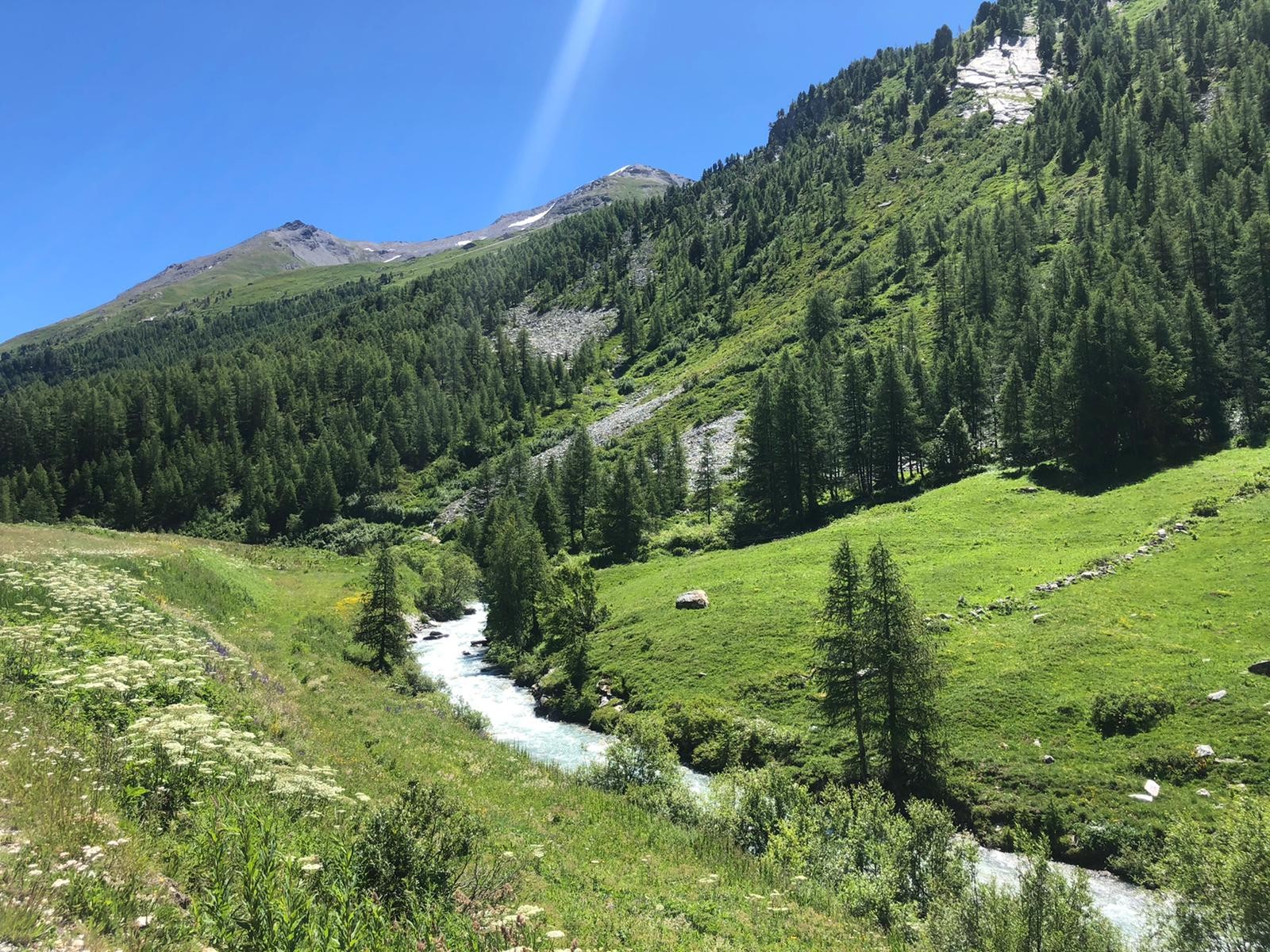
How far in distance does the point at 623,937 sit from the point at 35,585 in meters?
25.3

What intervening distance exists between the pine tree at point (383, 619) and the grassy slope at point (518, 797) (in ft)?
12.4

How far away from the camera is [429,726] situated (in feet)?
97.2

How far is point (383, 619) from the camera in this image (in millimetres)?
45625

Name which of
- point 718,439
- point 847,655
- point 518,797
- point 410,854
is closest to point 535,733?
point 518,797

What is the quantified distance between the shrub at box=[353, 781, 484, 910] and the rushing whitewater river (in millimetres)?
15486

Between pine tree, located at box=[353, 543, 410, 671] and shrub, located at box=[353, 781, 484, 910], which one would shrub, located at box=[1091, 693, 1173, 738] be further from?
pine tree, located at box=[353, 543, 410, 671]

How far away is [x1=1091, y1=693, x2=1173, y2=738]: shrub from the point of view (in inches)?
1089

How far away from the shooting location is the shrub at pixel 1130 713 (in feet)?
90.8

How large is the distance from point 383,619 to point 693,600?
24911mm

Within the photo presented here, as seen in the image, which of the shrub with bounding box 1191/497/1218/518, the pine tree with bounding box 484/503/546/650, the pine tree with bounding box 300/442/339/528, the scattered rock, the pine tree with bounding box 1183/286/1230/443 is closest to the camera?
the shrub with bounding box 1191/497/1218/518

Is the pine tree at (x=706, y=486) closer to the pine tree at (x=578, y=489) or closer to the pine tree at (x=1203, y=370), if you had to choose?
the pine tree at (x=578, y=489)

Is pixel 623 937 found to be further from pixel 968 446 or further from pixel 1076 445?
pixel 968 446

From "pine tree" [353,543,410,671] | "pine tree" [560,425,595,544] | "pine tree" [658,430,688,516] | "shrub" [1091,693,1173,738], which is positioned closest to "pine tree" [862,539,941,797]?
"shrub" [1091,693,1173,738]

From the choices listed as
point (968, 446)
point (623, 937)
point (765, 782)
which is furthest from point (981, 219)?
point (623, 937)
